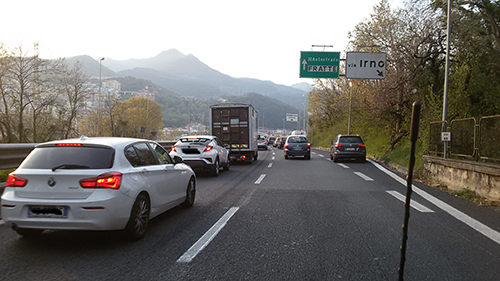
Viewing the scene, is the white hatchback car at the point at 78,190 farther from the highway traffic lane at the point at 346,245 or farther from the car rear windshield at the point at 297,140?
the car rear windshield at the point at 297,140

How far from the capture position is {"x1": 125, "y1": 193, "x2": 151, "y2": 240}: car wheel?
4.98 m

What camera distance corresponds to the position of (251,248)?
4734 millimetres

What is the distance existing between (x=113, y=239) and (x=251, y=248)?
205 centimetres

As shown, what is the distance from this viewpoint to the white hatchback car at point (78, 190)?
461 cm

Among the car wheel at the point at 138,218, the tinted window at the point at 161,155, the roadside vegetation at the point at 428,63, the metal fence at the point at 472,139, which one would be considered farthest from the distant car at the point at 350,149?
the car wheel at the point at 138,218

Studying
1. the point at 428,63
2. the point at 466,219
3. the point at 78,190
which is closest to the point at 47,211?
the point at 78,190

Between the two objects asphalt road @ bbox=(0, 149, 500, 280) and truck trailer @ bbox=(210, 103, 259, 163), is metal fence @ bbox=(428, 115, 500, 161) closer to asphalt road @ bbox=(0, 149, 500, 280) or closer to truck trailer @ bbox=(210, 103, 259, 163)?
asphalt road @ bbox=(0, 149, 500, 280)

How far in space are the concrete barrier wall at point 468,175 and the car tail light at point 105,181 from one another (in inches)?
326

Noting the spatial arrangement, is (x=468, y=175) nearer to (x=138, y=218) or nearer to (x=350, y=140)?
(x=138, y=218)

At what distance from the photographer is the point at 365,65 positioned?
2159 centimetres

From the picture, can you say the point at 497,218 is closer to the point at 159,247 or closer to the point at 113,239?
the point at 159,247

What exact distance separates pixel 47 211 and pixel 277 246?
118 inches

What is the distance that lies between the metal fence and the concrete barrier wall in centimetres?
37

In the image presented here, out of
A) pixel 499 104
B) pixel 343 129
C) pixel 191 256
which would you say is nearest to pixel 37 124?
pixel 191 256
